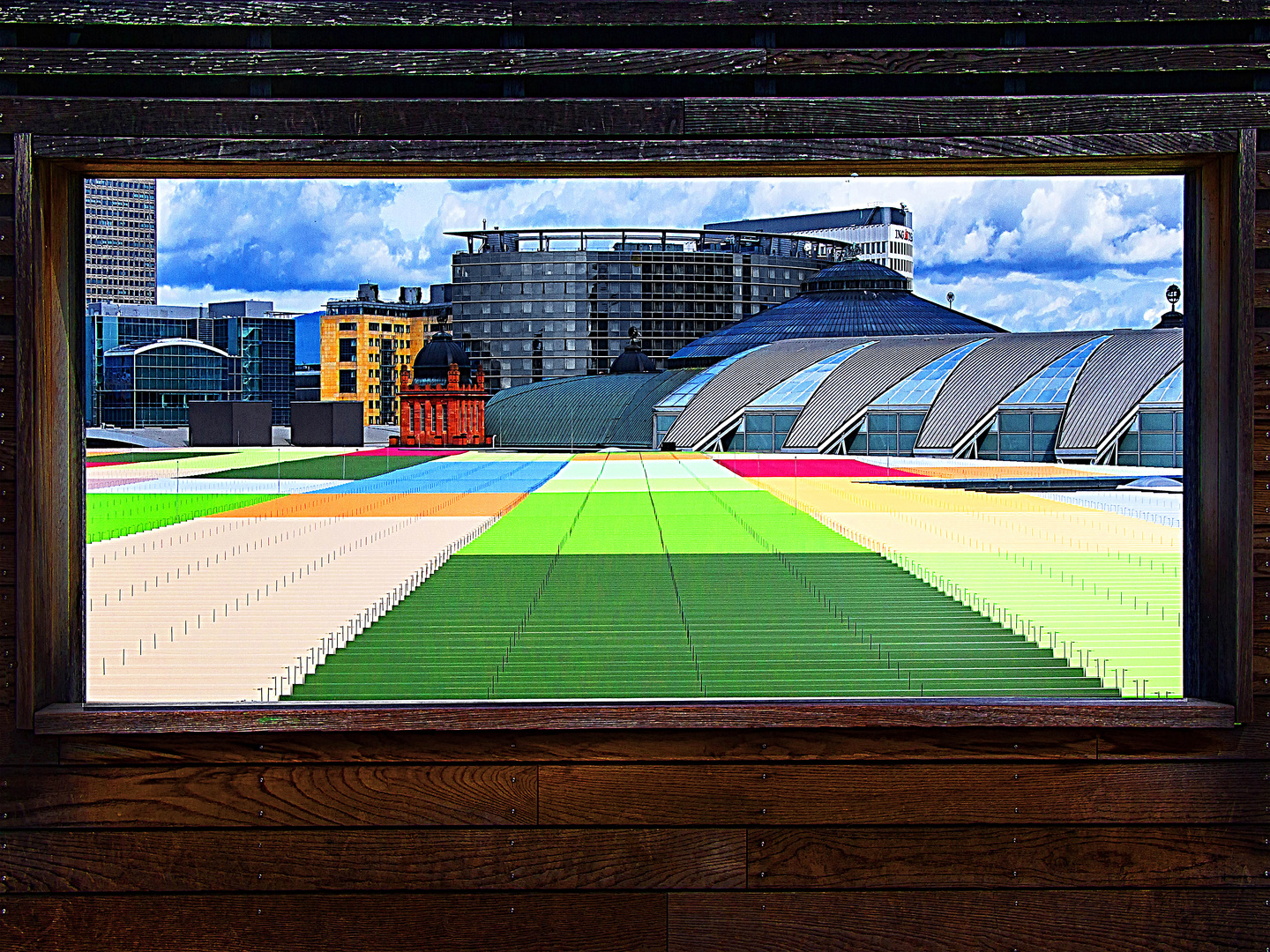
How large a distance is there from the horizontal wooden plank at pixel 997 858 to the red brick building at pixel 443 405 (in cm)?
6805

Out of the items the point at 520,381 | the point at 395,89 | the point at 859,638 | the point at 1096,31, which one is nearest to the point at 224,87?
the point at 395,89

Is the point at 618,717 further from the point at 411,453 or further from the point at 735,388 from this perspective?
the point at 411,453

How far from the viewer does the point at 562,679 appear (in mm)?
7801

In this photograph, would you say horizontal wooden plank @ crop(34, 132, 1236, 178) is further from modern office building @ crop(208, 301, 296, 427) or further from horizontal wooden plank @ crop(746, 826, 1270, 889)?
modern office building @ crop(208, 301, 296, 427)

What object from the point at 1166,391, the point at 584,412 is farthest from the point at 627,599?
the point at 584,412

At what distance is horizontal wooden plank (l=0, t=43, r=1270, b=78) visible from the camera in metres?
4.98

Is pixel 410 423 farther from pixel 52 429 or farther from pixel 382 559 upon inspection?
pixel 52 429

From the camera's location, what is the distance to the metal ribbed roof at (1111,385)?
4275cm

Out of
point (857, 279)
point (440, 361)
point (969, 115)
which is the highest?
point (857, 279)

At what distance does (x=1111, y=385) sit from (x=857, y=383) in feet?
33.4

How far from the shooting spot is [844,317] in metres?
82.1

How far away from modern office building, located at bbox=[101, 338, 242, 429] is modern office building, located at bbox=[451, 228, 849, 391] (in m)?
35.8

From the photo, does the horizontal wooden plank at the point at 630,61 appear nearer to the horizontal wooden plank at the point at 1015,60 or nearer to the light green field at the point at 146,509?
the horizontal wooden plank at the point at 1015,60

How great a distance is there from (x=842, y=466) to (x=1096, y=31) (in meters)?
35.9
